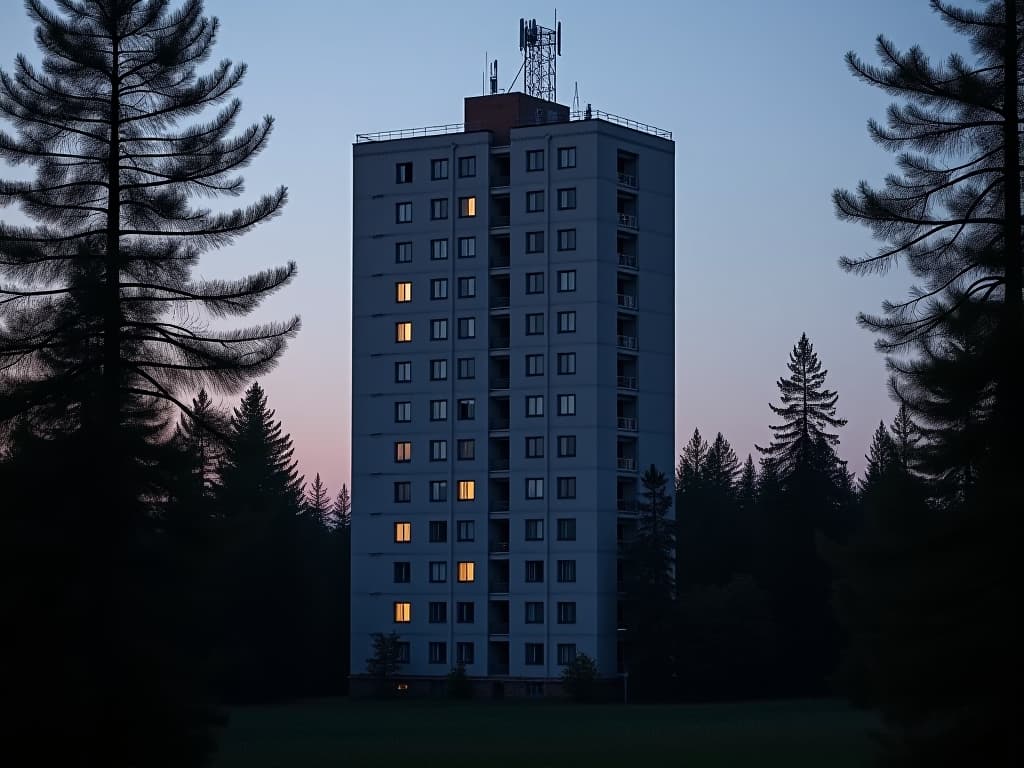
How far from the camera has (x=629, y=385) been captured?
116750 millimetres

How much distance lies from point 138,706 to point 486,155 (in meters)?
86.1

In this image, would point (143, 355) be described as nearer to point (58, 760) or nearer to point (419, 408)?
point (58, 760)

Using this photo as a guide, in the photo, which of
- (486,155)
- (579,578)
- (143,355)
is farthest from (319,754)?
(486,155)

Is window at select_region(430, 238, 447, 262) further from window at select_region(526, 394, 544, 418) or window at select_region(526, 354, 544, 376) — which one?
window at select_region(526, 394, 544, 418)

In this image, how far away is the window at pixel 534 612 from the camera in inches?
4451

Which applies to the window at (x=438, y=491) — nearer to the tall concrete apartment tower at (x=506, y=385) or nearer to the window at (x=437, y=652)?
the tall concrete apartment tower at (x=506, y=385)

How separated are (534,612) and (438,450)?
43.1ft

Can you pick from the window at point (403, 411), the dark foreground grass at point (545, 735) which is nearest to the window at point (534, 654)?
the dark foreground grass at point (545, 735)

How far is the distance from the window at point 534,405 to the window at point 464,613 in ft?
43.2

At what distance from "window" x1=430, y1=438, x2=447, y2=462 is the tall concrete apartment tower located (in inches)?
5.7

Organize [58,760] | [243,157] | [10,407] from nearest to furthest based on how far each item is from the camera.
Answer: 1. [58,760]
2. [10,407]
3. [243,157]

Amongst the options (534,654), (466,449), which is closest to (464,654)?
(534,654)

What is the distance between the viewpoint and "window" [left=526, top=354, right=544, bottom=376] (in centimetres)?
11544

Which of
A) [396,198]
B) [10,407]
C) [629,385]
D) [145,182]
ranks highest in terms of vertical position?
[396,198]
